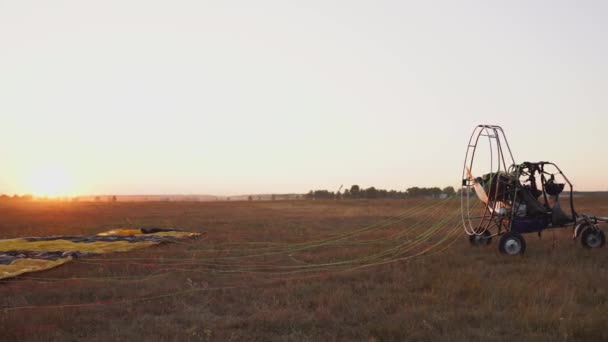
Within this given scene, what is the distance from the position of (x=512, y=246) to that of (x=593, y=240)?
273cm

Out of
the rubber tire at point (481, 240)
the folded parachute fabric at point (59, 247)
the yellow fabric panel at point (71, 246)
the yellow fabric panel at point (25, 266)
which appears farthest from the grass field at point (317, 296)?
the yellow fabric panel at point (71, 246)

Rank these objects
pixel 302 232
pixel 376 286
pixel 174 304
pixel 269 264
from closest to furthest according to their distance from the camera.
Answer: pixel 174 304 → pixel 376 286 → pixel 269 264 → pixel 302 232

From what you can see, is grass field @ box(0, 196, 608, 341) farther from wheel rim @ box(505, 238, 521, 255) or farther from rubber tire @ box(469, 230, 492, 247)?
rubber tire @ box(469, 230, 492, 247)

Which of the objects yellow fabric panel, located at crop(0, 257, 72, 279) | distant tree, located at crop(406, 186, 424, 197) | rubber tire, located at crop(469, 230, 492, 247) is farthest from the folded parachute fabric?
distant tree, located at crop(406, 186, 424, 197)

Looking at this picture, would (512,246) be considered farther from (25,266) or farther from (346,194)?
(346,194)

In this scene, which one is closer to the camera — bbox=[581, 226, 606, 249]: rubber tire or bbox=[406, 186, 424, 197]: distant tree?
bbox=[581, 226, 606, 249]: rubber tire

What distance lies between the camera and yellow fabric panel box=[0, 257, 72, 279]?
31.3ft

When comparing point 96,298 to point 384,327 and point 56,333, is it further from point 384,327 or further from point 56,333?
point 384,327

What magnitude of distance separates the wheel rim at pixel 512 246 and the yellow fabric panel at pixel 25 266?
10191 millimetres

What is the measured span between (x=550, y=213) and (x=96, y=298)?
10.2 m

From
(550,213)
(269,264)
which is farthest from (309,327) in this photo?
(550,213)

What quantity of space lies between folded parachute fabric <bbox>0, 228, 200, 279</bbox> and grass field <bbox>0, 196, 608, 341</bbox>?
54 centimetres

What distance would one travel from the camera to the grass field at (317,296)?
605 cm

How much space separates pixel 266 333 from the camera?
20.0ft
